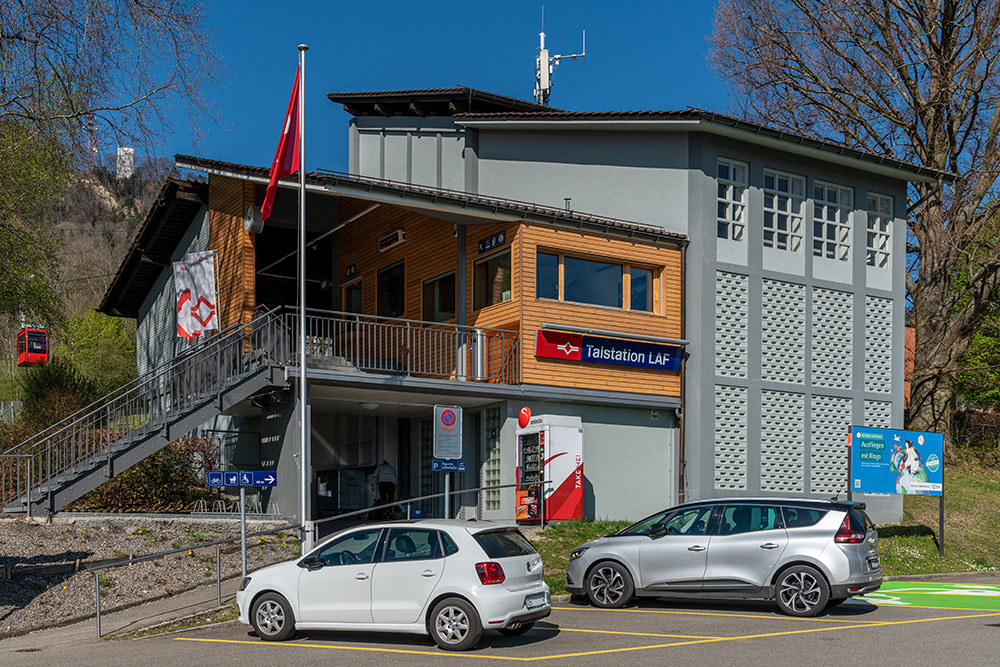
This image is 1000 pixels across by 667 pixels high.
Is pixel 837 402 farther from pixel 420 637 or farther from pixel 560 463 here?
pixel 420 637

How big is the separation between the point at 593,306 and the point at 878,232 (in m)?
8.92

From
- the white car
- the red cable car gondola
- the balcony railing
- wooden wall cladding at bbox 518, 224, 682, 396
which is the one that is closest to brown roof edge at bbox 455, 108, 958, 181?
wooden wall cladding at bbox 518, 224, 682, 396

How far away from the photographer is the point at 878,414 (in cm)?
2680

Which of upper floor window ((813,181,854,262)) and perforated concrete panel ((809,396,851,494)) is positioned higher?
upper floor window ((813,181,854,262))

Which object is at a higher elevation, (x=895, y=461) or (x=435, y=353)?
(x=435, y=353)

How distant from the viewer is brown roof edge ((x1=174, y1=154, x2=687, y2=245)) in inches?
830

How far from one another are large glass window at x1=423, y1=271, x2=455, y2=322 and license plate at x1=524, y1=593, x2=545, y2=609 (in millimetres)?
12707

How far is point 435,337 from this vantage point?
79.7ft

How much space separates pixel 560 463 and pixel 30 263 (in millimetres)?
16240

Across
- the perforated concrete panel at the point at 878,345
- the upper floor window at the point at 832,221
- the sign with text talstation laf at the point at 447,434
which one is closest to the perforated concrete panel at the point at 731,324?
the upper floor window at the point at 832,221

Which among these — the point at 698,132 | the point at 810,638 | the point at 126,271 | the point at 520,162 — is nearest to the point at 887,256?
the point at 698,132

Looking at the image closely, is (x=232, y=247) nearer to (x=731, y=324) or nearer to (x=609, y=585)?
(x=731, y=324)

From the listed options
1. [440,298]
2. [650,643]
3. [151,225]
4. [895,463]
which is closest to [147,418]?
[440,298]

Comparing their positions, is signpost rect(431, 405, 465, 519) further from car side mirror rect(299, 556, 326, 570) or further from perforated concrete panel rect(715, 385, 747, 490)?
perforated concrete panel rect(715, 385, 747, 490)
